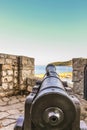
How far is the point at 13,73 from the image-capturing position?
18.4 ft

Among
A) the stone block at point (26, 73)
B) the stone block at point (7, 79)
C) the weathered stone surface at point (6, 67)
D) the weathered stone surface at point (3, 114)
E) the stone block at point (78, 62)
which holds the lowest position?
the weathered stone surface at point (3, 114)

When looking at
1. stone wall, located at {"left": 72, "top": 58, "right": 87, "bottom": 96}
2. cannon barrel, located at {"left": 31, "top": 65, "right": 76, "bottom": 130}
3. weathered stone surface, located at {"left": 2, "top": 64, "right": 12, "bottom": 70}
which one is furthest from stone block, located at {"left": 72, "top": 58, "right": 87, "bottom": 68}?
cannon barrel, located at {"left": 31, "top": 65, "right": 76, "bottom": 130}

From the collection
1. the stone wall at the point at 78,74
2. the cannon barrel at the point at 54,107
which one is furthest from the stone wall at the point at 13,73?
the cannon barrel at the point at 54,107

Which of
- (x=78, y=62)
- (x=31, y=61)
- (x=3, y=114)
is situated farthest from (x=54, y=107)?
(x=31, y=61)

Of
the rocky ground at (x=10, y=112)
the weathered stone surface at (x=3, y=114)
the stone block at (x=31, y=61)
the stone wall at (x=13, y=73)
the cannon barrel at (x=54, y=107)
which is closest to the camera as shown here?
the cannon barrel at (x=54, y=107)

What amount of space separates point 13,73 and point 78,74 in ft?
6.82

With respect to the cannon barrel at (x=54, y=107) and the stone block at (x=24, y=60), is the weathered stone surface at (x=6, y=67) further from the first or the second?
the cannon barrel at (x=54, y=107)

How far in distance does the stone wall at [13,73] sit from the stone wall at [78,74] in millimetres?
1741

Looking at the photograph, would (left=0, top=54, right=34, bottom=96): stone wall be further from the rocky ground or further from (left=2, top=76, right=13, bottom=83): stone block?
the rocky ground

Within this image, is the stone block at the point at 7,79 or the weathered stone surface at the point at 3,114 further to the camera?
the stone block at the point at 7,79

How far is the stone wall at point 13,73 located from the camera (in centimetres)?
527

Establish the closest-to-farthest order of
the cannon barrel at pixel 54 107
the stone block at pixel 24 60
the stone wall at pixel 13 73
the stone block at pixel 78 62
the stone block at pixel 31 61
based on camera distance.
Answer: the cannon barrel at pixel 54 107
the stone block at pixel 78 62
the stone wall at pixel 13 73
the stone block at pixel 24 60
the stone block at pixel 31 61

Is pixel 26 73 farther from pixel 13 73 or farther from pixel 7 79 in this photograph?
pixel 7 79

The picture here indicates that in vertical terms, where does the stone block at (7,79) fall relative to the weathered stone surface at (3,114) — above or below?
above
